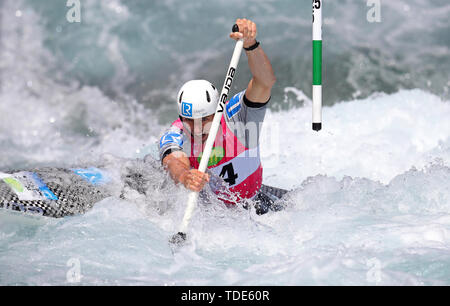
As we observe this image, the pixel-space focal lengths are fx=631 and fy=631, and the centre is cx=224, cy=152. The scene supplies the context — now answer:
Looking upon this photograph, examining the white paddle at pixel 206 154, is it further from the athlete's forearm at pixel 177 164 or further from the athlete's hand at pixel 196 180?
the athlete's forearm at pixel 177 164

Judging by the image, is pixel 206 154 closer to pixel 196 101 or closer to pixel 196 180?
pixel 196 180

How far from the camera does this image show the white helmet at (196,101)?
449 cm

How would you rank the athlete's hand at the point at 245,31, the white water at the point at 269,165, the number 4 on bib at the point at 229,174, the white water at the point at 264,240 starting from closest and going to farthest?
the white water at the point at 264,240 < the white water at the point at 269,165 < the athlete's hand at the point at 245,31 < the number 4 on bib at the point at 229,174

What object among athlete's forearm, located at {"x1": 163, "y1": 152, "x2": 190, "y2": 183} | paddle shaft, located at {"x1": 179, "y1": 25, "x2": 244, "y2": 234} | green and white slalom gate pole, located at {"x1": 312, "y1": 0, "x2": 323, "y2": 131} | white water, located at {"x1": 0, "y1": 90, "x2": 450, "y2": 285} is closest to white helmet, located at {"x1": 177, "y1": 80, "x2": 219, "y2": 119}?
paddle shaft, located at {"x1": 179, "y1": 25, "x2": 244, "y2": 234}

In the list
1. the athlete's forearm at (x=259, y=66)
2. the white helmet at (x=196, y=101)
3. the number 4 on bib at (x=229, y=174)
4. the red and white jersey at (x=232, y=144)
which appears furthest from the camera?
the number 4 on bib at (x=229, y=174)

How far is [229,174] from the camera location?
4.75m

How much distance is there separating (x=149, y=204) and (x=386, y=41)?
345 inches

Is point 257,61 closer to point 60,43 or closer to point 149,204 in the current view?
point 149,204

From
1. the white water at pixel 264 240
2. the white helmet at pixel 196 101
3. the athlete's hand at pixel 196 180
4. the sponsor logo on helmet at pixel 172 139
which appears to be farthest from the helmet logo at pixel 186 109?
the white water at pixel 264 240

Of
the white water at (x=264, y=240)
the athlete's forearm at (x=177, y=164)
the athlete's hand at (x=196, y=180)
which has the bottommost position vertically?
the white water at (x=264, y=240)

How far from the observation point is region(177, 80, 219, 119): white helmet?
4.49m

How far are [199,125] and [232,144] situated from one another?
0.29 meters

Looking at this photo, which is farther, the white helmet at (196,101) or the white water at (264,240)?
the white helmet at (196,101)

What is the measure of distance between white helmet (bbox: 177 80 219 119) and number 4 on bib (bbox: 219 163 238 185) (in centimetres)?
44
